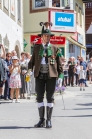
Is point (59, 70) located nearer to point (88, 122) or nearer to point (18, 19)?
point (88, 122)

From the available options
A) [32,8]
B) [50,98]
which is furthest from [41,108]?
[32,8]

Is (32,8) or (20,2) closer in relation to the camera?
(20,2)

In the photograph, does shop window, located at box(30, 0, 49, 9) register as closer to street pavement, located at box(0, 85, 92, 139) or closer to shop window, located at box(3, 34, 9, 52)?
shop window, located at box(3, 34, 9, 52)

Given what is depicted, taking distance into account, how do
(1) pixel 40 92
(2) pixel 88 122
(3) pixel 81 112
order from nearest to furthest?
1. (1) pixel 40 92
2. (2) pixel 88 122
3. (3) pixel 81 112

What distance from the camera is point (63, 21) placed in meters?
28.4

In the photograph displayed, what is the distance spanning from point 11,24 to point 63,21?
697cm

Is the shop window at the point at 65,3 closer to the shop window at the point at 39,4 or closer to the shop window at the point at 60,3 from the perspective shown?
the shop window at the point at 60,3

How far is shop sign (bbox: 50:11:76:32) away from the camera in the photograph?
28.2 metres

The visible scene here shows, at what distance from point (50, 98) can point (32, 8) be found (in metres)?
22.3

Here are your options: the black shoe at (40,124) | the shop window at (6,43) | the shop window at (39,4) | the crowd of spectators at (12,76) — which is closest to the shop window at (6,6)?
the shop window at (6,43)

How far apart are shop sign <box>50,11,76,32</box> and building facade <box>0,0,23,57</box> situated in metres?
3.58

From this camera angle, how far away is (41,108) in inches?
295

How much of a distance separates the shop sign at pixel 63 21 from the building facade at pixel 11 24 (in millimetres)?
3578

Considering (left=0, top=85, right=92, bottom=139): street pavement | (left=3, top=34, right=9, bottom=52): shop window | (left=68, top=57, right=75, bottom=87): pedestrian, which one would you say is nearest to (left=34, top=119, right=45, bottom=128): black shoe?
(left=0, top=85, right=92, bottom=139): street pavement
